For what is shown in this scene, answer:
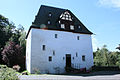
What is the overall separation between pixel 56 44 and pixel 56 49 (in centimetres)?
95

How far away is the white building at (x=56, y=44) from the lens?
65.6ft

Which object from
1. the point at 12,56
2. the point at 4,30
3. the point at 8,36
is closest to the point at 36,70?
the point at 12,56

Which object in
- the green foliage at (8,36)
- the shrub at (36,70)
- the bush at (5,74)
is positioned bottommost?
the shrub at (36,70)

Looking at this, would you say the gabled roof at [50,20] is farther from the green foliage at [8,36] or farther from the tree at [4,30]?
the tree at [4,30]

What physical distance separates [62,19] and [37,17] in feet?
16.4

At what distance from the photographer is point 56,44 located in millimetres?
21438

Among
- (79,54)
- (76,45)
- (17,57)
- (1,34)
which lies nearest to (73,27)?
(76,45)

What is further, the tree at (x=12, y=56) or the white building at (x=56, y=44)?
the tree at (x=12, y=56)

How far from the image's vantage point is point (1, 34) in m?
35.8

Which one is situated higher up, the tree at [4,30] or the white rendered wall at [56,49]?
the tree at [4,30]

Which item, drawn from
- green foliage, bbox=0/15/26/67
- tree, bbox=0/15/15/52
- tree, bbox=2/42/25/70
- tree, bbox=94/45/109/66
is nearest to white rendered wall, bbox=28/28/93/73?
tree, bbox=2/42/25/70

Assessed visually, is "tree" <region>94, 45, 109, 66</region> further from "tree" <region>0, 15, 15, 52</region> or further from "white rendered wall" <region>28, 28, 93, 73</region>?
"tree" <region>0, 15, 15, 52</region>

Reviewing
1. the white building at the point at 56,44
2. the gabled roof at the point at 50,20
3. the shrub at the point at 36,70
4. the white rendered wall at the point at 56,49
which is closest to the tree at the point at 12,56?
the white building at the point at 56,44

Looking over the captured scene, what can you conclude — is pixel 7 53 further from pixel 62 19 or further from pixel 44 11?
pixel 62 19
